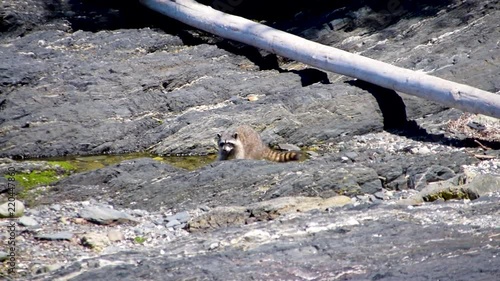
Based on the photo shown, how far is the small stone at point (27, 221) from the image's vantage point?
9258 mm

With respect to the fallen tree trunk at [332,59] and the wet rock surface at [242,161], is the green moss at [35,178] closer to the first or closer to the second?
the wet rock surface at [242,161]

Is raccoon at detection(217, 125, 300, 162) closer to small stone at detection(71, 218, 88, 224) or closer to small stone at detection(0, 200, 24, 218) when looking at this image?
small stone at detection(71, 218, 88, 224)

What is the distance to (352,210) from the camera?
27.6 ft

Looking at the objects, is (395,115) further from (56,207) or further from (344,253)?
(344,253)

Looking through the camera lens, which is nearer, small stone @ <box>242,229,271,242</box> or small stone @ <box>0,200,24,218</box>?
small stone @ <box>242,229,271,242</box>

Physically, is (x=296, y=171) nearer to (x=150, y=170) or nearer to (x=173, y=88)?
(x=150, y=170)

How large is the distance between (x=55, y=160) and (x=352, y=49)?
5466 mm

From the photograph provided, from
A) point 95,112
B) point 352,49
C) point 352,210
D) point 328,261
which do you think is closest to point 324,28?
point 352,49

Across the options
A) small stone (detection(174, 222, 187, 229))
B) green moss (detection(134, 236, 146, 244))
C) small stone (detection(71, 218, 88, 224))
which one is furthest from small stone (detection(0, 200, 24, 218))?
small stone (detection(174, 222, 187, 229))

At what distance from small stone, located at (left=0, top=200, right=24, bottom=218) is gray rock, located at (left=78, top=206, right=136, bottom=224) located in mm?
630

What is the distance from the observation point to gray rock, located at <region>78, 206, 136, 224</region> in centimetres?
945

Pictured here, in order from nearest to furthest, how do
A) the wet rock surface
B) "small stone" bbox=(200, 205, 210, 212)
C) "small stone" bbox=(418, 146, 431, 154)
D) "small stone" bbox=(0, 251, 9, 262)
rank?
1. the wet rock surface
2. "small stone" bbox=(0, 251, 9, 262)
3. "small stone" bbox=(200, 205, 210, 212)
4. "small stone" bbox=(418, 146, 431, 154)

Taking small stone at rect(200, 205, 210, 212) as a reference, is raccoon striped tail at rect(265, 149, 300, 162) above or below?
above

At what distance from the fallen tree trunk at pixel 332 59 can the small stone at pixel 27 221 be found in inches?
227
